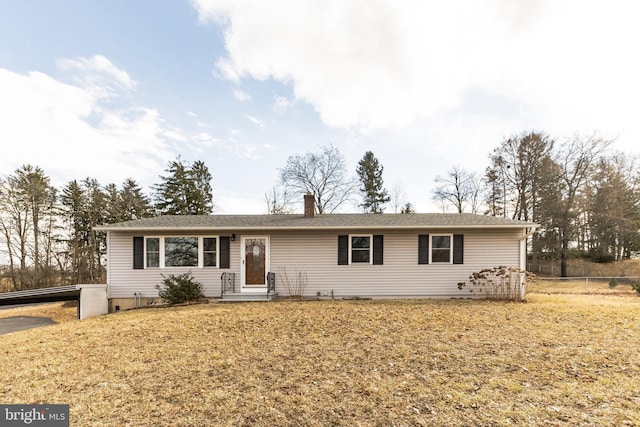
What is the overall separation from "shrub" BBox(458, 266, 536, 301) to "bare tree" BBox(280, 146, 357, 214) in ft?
63.0

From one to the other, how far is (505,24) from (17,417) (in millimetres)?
13726

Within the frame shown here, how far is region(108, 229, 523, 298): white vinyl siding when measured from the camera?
10242 millimetres

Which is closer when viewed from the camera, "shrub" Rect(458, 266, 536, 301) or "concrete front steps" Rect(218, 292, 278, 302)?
"shrub" Rect(458, 266, 536, 301)

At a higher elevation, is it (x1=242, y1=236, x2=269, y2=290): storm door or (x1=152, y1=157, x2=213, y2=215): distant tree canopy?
(x1=152, y1=157, x2=213, y2=215): distant tree canopy

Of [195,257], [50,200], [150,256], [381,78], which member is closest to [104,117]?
[150,256]

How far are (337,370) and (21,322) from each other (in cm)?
1704

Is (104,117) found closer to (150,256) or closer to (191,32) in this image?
(191,32)

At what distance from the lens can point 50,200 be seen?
69.5 ft

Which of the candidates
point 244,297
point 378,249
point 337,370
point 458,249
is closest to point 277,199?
point 244,297

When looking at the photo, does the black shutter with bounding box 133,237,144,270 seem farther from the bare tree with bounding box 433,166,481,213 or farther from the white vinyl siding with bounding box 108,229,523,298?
the bare tree with bounding box 433,166,481,213

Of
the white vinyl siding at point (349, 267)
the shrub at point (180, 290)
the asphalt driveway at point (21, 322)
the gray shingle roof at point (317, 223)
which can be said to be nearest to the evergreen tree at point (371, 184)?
the gray shingle roof at point (317, 223)

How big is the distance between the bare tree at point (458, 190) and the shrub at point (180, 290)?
27.4 metres

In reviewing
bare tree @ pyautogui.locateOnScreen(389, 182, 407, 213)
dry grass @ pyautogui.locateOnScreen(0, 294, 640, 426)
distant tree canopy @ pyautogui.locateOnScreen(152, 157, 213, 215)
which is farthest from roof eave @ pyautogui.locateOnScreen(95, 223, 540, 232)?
bare tree @ pyautogui.locateOnScreen(389, 182, 407, 213)

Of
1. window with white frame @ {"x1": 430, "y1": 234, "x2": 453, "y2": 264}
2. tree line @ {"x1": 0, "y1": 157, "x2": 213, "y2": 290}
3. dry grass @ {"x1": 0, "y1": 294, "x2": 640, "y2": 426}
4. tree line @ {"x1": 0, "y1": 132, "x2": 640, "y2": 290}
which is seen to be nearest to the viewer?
dry grass @ {"x1": 0, "y1": 294, "x2": 640, "y2": 426}
